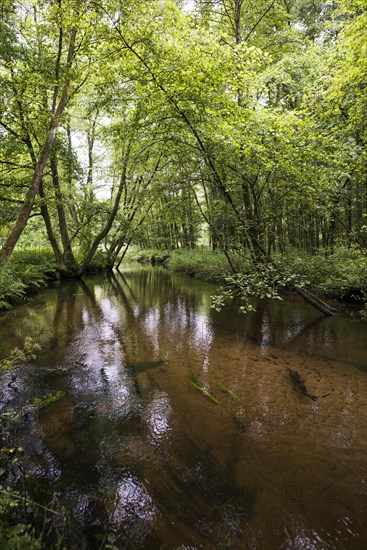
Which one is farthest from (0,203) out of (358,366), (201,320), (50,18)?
(358,366)

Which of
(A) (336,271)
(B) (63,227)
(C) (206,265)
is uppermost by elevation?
(B) (63,227)

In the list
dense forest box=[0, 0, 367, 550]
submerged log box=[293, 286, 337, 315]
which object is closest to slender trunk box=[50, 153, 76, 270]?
dense forest box=[0, 0, 367, 550]

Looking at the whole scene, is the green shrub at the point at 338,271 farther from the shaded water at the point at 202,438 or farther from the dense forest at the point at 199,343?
the shaded water at the point at 202,438

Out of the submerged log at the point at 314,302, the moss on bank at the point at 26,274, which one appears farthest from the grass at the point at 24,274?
the submerged log at the point at 314,302

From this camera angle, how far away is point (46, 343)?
6418mm

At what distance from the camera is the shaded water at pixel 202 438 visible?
2.24 meters

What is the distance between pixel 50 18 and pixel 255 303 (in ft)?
35.3

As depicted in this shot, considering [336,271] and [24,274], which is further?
[24,274]

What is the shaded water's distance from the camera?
7.36ft

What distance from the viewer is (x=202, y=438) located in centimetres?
323

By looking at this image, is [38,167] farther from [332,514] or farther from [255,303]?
[332,514]

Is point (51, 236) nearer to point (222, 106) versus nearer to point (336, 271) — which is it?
point (222, 106)

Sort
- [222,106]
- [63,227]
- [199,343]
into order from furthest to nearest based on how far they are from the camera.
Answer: [63,227], [222,106], [199,343]

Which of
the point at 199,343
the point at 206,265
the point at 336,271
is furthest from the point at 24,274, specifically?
the point at 336,271
